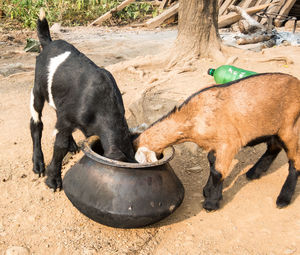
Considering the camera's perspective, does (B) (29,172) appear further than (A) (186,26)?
No

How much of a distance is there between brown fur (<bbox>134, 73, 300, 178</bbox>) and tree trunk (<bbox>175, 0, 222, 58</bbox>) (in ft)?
12.1

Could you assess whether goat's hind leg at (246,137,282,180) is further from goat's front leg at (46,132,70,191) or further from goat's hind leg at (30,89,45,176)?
goat's hind leg at (30,89,45,176)

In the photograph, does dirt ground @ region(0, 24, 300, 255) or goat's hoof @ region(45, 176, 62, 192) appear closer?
dirt ground @ region(0, 24, 300, 255)

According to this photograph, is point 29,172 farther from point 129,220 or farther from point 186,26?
point 186,26

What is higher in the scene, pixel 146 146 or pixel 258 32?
pixel 146 146

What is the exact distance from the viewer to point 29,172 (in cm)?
421

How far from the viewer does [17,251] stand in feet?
9.68

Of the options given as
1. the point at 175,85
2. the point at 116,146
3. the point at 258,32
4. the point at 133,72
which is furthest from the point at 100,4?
the point at 116,146

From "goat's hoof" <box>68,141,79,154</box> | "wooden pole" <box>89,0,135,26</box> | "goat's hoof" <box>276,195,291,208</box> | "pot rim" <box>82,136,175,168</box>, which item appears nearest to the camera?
"pot rim" <box>82,136,175,168</box>

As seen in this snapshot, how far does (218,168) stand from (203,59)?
4.30 metres

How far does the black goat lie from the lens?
3.18 metres

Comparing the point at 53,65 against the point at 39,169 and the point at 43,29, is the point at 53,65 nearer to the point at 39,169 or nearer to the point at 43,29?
the point at 43,29

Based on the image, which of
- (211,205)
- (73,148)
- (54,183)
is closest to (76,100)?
(54,183)

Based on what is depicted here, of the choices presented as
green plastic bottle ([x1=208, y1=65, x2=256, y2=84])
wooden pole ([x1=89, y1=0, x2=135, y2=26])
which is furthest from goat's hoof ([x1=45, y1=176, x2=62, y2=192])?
wooden pole ([x1=89, y1=0, x2=135, y2=26])
